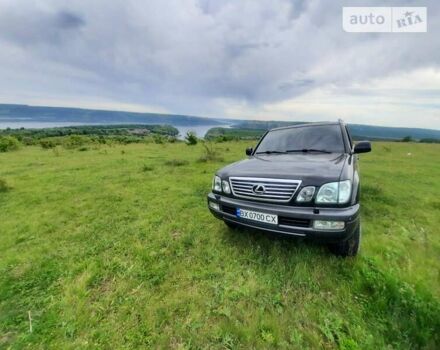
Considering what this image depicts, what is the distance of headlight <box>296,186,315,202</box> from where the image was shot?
81.6 inches

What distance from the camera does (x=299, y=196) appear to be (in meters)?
2.11

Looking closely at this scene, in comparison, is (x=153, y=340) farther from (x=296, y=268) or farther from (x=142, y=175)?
(x=142, y=175)

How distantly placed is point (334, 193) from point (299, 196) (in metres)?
0.31

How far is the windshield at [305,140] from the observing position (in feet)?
10.2

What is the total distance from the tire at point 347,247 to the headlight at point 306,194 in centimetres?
79

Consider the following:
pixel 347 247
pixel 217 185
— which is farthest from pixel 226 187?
pixel 347 247

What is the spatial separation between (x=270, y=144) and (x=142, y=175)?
17.8ft

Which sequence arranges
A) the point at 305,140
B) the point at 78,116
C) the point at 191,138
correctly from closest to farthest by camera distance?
the point at 305,140 → the point at 191,138 → the point at 78,116

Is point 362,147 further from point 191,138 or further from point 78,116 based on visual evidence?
point 78,116

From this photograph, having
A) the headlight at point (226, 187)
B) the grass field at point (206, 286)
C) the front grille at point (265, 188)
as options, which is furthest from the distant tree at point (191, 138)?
the front grille at point (265, 188)

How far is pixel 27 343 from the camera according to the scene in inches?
67.2

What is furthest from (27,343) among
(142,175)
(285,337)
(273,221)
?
(142,175)

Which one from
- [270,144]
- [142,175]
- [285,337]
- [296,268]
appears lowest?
[285,337]

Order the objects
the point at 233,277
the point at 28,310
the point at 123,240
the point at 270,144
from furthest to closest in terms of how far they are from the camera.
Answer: the point at 270,144 → the point at 123,240 → the point at 233,277 → the point at 28,310
